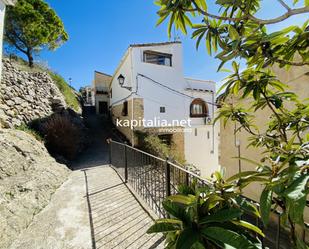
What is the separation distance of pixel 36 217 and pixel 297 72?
5.31 meters

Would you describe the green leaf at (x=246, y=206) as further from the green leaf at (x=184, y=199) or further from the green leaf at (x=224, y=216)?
the green leaf at (x=184, y=199)

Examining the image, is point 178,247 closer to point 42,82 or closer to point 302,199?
point 302,199

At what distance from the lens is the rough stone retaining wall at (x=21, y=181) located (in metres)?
2.84

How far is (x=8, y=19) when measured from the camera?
36.2 ft

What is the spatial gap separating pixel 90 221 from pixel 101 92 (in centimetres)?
1711

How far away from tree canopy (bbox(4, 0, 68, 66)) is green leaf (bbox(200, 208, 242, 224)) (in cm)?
1424

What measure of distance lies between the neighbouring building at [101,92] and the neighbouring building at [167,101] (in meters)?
7.15

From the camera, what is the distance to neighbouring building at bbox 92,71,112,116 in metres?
19.0

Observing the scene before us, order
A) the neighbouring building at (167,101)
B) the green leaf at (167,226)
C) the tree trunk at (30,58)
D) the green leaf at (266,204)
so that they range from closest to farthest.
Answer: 1. the green leaf at (266,204)
2. the green leaf at (167,226)
3. the neighbouring building at (167,101)
4. the tree trunk at (30,58)

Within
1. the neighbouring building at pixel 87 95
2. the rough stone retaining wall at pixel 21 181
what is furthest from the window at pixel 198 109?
the neighbouring building at pixel 87 95

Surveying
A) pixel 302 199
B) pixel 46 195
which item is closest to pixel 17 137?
pixel 46 195

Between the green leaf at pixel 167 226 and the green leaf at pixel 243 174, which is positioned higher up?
the green leaf at pixel 243 174

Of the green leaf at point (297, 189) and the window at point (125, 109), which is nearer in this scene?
the green leaf at point (297, 189)

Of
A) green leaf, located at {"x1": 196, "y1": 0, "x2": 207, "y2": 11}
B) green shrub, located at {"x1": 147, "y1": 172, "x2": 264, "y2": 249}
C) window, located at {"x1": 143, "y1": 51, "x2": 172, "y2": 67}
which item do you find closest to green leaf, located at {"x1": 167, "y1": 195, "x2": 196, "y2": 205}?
green shrub, located at {"x1": 147, "y1": 172, "x2": 264, "y2": 249}
